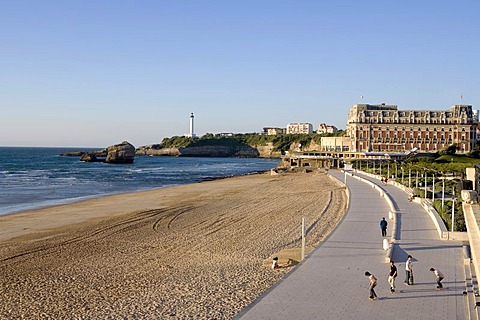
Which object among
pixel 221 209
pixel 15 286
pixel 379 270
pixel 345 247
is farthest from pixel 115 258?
pixel 221 209

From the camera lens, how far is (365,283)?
14594 millimetres

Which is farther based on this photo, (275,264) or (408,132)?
(408,132)

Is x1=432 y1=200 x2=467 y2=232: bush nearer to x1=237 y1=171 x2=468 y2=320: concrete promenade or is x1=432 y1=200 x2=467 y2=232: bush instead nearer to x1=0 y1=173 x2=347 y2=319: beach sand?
x1=237 y1=171 x2=468 y2=320: concrete promenade

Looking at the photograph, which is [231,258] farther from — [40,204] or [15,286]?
[40,204]

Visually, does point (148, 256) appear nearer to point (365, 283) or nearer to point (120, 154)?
point (365, 283)

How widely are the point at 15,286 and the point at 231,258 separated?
24.3 feet

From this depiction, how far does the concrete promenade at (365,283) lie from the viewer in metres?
12.2

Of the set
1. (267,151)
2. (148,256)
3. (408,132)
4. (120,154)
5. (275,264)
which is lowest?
(148,256)

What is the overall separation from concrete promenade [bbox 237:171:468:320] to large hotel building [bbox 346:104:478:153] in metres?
71.6

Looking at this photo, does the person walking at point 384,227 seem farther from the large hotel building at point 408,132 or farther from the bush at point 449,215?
the large hotel building at point 408,132

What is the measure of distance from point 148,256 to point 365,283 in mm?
9268

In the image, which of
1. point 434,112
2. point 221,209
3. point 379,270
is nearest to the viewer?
point 379,270

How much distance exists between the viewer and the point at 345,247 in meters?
19.3

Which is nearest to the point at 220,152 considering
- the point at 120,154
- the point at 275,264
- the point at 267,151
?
the point at 267,151
